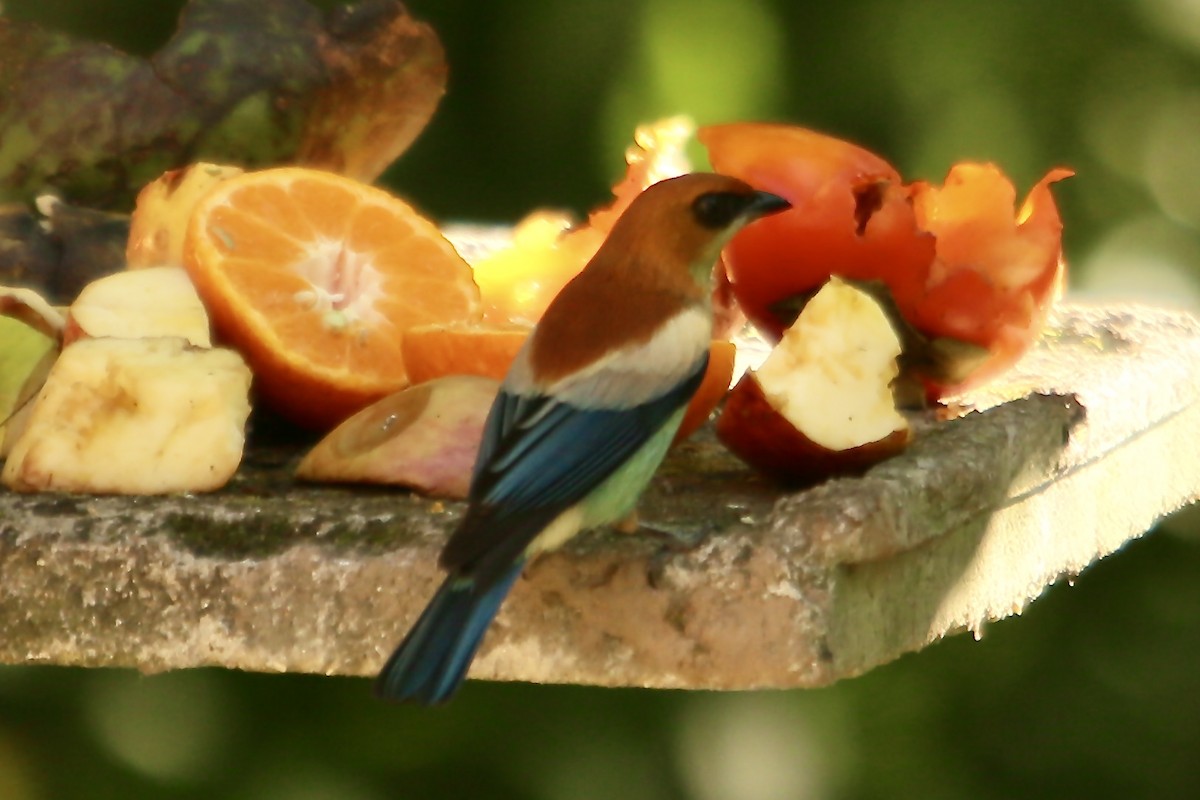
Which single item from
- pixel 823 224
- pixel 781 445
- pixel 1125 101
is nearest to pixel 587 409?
pixel 781 445

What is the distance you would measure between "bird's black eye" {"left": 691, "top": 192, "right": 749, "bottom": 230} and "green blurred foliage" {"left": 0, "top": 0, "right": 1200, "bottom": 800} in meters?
1.06

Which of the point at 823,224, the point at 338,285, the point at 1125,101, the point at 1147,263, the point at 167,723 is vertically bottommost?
the point at 167,723

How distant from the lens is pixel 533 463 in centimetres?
151

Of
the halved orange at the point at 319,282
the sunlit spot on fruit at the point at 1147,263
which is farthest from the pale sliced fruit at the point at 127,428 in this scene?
the sunlit spot on fruit at the point at 1147,263

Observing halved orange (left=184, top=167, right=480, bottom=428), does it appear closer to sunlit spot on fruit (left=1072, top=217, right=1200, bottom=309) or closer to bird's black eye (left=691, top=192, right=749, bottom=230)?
bird's black eye (left=691, top=192, right=749, bottom=230)

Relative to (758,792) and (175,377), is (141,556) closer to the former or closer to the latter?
(175,377)

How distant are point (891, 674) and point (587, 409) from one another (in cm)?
123

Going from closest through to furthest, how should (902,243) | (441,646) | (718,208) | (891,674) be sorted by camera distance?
(441,646)
(718,208)
(902,243)
(891,674)

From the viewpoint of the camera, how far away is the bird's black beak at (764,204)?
5.70 feet

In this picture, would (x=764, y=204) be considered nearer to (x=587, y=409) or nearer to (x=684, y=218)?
(x=684, y=218)

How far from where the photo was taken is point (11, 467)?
164cm

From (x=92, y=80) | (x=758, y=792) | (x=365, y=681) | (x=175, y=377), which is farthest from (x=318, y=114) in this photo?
(x=758, y=792)

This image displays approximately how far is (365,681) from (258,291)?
38.1 inches

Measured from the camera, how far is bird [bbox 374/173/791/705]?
1.33 m
